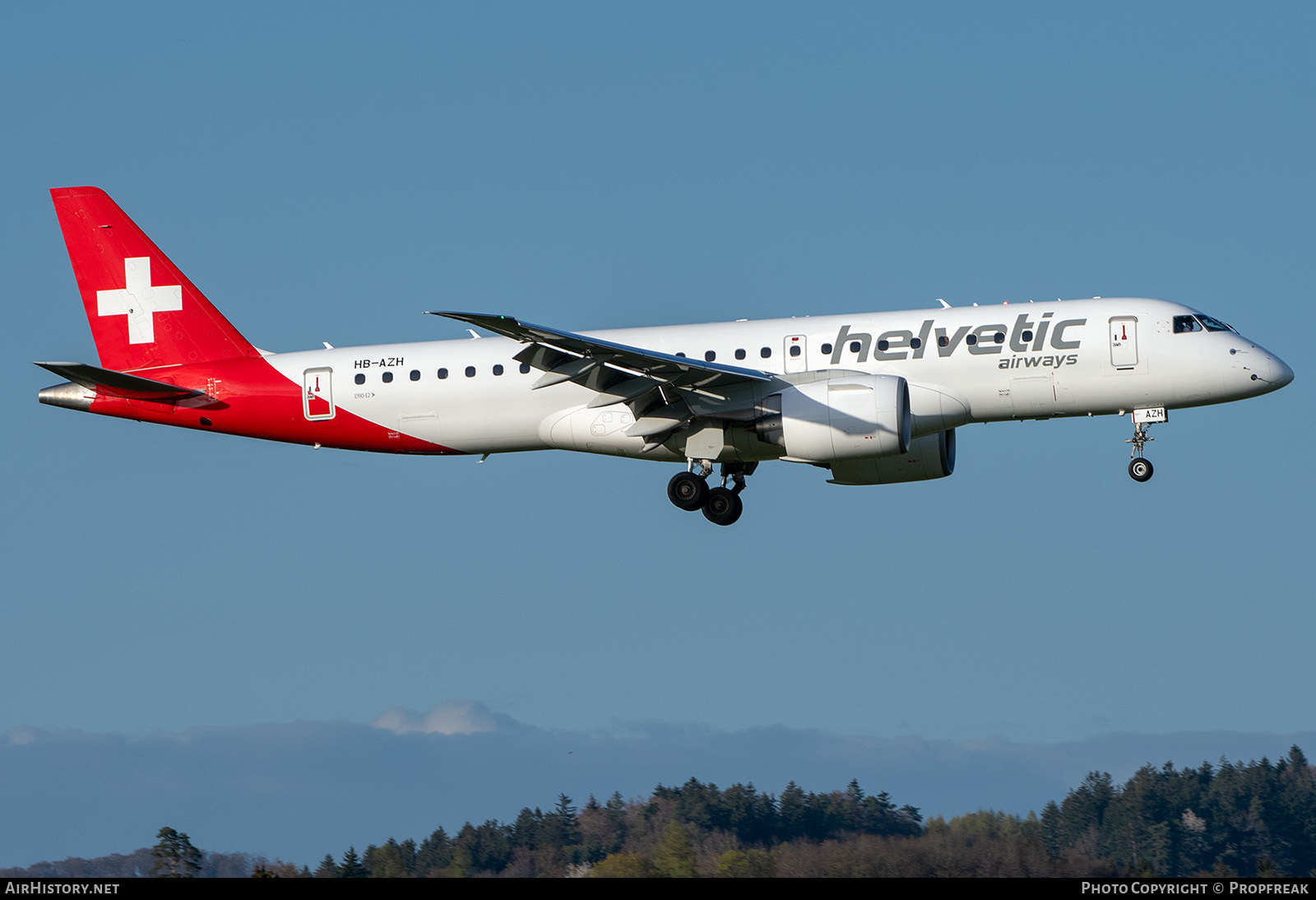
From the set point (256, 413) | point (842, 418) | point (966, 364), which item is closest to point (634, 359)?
point (842, 418)

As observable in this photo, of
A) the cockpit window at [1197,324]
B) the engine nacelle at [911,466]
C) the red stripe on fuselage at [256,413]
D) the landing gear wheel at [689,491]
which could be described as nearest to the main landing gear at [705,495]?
the landing gear wheel at [689,491]

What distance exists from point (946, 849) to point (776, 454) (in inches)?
Result: 390

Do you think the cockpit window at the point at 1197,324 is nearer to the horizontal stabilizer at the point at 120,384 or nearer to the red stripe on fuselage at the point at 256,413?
the red stripe on fuselage at the point at 256,413

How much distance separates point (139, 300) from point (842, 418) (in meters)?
19.9

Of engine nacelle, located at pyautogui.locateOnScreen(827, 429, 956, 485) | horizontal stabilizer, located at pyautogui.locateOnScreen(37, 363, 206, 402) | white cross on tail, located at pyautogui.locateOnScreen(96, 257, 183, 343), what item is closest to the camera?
horizontal stabilizer, located at pyautogui.locateOnScreen(37, 363, 206, 402)

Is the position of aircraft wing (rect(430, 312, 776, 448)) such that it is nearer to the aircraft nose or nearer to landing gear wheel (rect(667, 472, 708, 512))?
landing gear wheel (rect(667, 472, 708, 512))

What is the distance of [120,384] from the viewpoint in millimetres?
38312

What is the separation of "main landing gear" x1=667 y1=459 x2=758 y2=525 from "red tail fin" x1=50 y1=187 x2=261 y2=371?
40.9 feet

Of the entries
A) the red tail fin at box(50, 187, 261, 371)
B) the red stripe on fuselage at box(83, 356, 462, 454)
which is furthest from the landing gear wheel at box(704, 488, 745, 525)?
the red tail fin at box(50, 187, 261, 371)

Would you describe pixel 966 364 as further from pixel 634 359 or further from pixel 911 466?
pixel 634 359

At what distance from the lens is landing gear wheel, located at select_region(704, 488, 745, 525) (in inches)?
1511

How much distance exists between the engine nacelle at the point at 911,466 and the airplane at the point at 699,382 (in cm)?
5

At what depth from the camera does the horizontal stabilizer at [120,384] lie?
3719 centimetres
